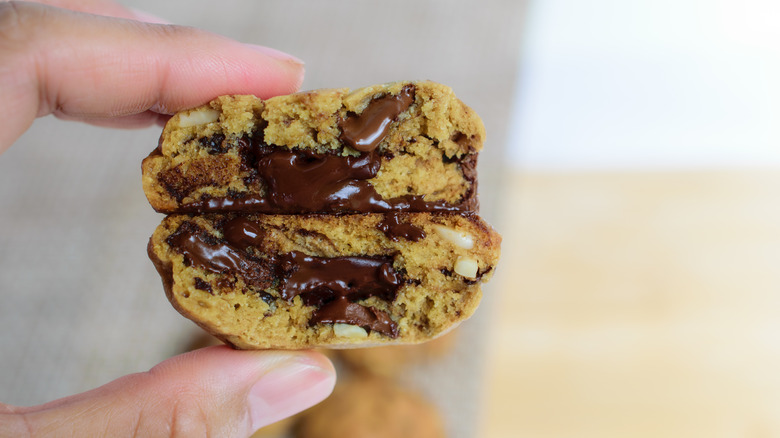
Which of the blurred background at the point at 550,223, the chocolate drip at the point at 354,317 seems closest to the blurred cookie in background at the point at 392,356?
the blurred background at the point at 550,223

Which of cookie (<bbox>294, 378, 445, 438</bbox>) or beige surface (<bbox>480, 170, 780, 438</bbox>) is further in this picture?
beige surface (<bbox>480, 170, 780, 438</bbox>)

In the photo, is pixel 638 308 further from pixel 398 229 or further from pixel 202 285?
pixel 202 285

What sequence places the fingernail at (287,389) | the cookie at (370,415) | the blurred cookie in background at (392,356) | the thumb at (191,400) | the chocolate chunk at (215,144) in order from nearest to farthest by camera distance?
the thumb at (191,400)
the chocolate chunk at (215,144)
the fingernail at (287,389)
the cookie at (370,415)
the blurred cookie in background at (392,356)

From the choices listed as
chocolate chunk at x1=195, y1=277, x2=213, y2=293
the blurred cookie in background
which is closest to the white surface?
the blurred cookie in background

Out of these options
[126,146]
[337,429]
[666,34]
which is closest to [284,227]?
[337,429]

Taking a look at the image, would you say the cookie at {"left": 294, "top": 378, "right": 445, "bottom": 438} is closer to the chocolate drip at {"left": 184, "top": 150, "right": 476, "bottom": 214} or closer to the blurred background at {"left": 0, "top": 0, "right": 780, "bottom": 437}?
the blurred background at {"left": 0, "top": 0, "right": 780, "bottom": 437}

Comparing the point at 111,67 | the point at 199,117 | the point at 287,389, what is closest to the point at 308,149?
the point at 199,117

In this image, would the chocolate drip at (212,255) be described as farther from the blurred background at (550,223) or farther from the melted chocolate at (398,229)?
the blurred background at (550,223)
